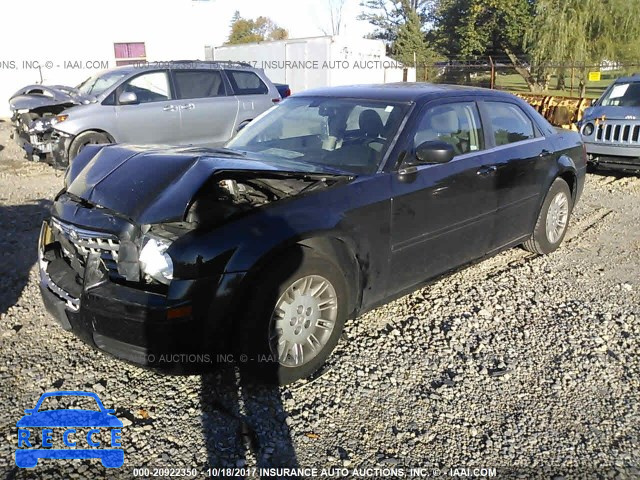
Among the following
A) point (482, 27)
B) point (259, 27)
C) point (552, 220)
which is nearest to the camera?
point (552, 220)

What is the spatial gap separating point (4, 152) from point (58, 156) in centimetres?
484

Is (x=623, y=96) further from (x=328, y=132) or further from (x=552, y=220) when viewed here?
(x=328, y=132)

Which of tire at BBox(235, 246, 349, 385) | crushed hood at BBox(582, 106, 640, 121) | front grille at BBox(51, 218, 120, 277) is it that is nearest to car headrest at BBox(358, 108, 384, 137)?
tire at BBox(235, 246, 349, 385)

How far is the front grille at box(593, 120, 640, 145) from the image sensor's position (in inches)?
356

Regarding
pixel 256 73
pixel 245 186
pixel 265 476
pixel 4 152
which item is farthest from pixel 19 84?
pixel 265 476

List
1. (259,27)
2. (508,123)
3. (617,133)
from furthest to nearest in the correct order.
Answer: (259,27) < (617,133) < (508,123)

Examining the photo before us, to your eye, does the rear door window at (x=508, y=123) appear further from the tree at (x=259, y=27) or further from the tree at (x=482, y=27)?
the tree at (x=259, y=27)

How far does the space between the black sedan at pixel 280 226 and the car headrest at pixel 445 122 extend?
15mm

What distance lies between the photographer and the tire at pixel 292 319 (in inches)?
120

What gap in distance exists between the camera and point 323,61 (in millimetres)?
23188

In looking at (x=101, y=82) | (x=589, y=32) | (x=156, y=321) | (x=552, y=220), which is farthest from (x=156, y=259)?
(x=589, y=32)

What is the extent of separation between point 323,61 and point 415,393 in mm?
21515

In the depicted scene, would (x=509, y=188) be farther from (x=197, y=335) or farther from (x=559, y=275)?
(x=197, y=335)

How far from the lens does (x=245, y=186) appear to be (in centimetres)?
360
